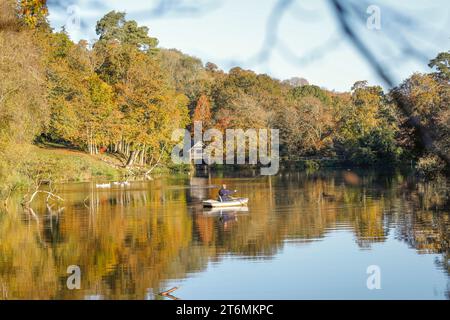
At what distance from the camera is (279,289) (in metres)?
15.0

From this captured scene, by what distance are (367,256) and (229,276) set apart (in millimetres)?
4592

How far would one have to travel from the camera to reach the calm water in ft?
49.8

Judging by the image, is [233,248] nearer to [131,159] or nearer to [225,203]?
[225,203]

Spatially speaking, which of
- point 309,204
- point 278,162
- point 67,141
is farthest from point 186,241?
point 278,162

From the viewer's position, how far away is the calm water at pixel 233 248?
15.2 m

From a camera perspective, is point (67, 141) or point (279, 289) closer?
point (279, 289)

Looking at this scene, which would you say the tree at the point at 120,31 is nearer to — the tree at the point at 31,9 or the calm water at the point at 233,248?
the calm water at the point at 233,248

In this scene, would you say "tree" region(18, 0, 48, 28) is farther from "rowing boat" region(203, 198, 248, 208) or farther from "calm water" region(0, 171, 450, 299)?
"rowing boat" region(203, 198, 248, 208)

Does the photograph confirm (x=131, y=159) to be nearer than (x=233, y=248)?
No

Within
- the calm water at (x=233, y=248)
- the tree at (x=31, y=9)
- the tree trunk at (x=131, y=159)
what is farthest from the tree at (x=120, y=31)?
the tree at (x=31, y=9)

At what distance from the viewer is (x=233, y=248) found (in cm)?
2125

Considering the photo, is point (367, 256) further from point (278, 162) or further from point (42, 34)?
point (278, 162)

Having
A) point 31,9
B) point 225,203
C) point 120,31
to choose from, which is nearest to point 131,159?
point 120,31

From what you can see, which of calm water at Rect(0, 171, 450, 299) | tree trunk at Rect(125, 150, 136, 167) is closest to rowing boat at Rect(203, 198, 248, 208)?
calm water at Rect(0, 171, 450, 299)
